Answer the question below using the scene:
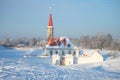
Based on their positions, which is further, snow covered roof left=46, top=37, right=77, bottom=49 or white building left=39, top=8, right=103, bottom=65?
snow covered roof left=46, top=37, right=77, bottom=49

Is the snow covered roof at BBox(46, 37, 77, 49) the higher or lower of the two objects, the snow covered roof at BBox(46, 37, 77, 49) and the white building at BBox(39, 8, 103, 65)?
the higher

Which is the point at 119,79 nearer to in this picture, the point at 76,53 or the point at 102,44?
the point at 76,53

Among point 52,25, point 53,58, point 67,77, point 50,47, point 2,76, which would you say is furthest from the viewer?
point 52,25

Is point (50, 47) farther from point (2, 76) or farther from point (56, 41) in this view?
point (2, 76)

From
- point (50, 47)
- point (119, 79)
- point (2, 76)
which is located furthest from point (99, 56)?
point (2, 76)

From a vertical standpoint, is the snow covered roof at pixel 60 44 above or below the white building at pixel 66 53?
above

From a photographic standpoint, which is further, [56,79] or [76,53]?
[76,53]

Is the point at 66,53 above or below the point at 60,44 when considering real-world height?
below

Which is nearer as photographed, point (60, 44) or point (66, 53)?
point (66, 53)

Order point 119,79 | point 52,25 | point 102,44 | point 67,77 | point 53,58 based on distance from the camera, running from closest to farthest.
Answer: point 67,77
point 119,79
point 53,58
point 52,25
point 102,44

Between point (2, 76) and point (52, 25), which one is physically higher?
point (52, 25)

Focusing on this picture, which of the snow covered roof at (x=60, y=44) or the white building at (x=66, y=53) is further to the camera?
the snow covered roof at (x=60, y=44)

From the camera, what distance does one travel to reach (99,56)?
48.2 meters

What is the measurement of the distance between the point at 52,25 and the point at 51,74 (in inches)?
1844
